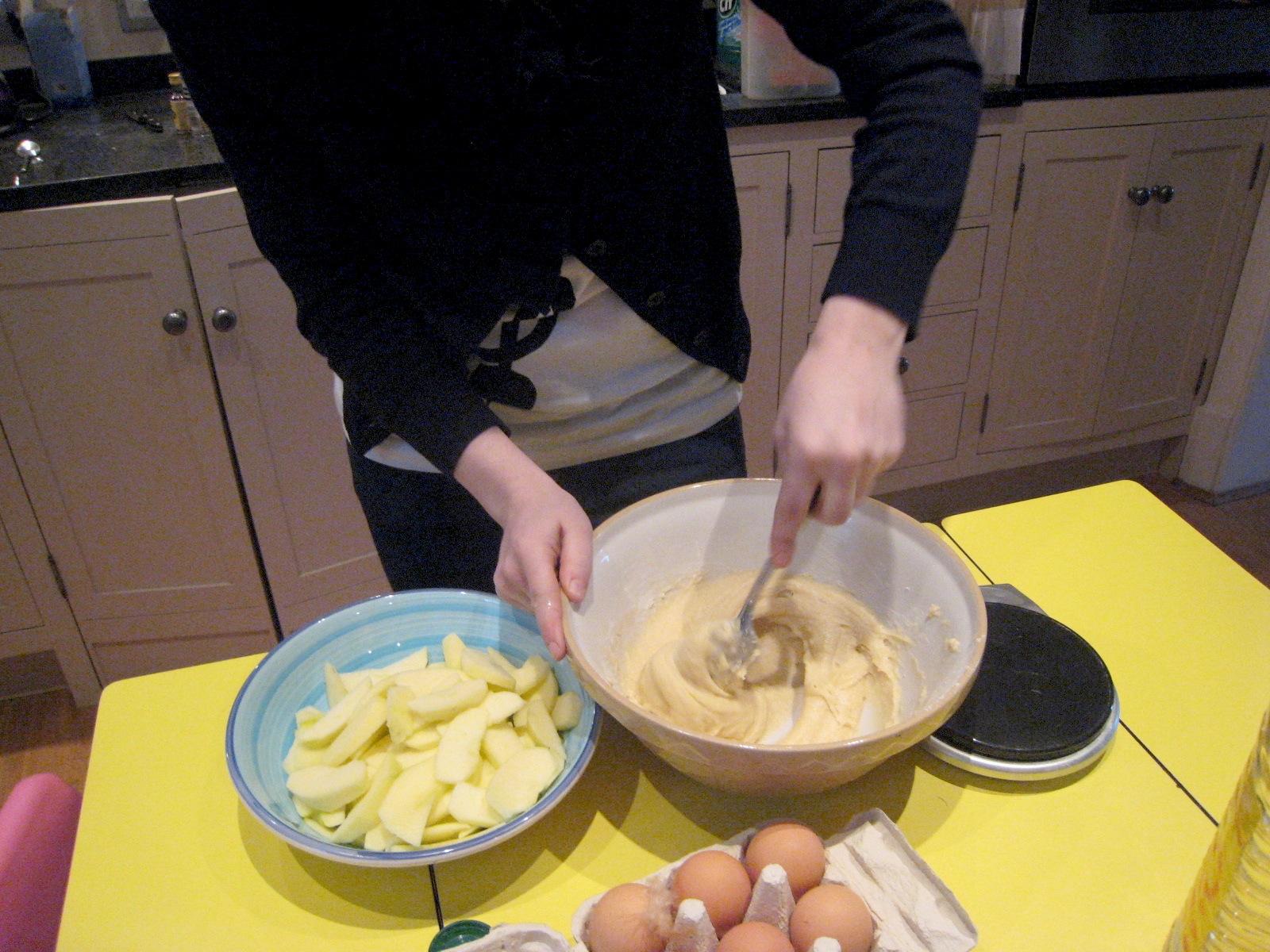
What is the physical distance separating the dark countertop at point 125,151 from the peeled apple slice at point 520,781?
1007 mm

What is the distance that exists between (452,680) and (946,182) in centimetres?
52

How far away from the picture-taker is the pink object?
70cm

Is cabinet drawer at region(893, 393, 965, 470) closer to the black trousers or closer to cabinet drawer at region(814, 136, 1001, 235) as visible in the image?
cabinet drawer at region(814, 136, 1001, 235)

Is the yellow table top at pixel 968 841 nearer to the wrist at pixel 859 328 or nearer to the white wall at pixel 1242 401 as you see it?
the wrist at pixel 859 328

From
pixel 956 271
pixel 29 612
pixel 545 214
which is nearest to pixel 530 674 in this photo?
pixel 545 214

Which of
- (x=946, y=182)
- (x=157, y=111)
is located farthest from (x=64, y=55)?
(x=946, y=182)

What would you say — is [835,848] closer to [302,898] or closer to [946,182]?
[302,898]

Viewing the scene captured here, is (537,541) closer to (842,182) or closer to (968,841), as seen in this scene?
(968,841)

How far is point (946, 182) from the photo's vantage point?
26.8 inches

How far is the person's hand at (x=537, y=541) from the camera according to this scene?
637mm

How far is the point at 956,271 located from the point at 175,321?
1448mm

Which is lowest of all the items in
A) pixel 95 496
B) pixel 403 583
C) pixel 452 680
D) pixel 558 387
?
pixel 95 496

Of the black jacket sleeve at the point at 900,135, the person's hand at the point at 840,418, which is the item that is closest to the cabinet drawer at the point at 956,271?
the black jacket sleeve at the point at 900,135

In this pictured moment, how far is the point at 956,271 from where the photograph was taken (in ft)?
6.24
